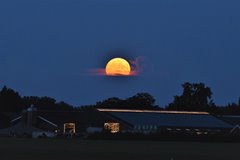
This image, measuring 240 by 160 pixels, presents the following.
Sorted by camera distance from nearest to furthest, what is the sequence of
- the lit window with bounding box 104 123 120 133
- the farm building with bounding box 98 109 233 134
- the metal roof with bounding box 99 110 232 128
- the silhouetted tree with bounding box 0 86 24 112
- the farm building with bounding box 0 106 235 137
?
the farm building with bounding box 98 109 233 134 < the farm building with bounding box 0 106 235 137 < the lit window with bounding box 104 123 120 133 < the metal roof with bounding box 99 110 232 128 < the silhouetted tree with bounding box 0 86 24 112

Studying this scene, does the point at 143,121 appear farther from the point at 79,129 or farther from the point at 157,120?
the point at 79,129

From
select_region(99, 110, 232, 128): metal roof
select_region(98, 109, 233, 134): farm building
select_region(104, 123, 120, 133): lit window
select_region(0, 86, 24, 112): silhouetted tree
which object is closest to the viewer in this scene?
select_region(98, 109, 233, 134): farm building

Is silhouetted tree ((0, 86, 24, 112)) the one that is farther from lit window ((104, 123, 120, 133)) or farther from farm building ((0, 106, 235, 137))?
lit window ((104, 123, 120, 133))

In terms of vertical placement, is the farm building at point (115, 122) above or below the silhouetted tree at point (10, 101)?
below

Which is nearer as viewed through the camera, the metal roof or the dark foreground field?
the dark foreground field

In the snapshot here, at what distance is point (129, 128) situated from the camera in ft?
437

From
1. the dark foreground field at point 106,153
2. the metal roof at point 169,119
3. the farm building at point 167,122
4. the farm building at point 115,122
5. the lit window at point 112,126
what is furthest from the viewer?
the metal roof at point 169,119

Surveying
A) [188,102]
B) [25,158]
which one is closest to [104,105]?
[188,102]

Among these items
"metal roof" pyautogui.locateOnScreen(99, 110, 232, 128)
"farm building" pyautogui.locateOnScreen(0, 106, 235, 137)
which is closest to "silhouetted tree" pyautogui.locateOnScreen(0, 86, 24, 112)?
"farm building" pyautogui.locateOnScreen(0, 106, 235, 137)

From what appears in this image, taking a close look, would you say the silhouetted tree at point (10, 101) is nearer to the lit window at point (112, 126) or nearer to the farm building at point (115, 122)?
the farm building at point (115, 122)

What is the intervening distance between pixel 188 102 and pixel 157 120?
185 feet

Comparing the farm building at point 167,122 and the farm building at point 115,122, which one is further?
the farm building at point 115,122

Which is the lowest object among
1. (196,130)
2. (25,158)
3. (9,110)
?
(25,158)

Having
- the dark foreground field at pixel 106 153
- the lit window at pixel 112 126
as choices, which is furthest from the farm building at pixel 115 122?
the dark foreground field at pixel 106 153
